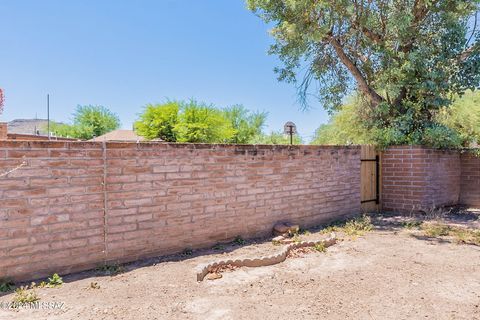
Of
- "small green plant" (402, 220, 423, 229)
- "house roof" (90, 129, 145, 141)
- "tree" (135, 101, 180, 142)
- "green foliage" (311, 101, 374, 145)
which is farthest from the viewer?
"house roof" (90, 129, 145, 141)

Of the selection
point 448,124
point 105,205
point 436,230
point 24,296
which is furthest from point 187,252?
point 448,124

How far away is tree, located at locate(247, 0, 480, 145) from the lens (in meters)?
7.59

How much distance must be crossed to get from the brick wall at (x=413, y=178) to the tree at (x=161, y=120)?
649cm

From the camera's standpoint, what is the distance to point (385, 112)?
27.3 ft

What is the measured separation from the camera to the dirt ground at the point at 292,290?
285cm

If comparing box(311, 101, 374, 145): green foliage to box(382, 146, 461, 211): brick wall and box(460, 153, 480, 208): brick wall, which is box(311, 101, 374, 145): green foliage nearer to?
box(382, 146, 461, 211): brick wall

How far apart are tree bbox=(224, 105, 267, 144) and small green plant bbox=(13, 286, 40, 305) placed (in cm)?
1510

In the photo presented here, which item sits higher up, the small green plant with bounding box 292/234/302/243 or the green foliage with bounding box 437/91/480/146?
the green foliage with bounding box 437/91/480/146

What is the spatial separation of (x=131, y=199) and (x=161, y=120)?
748 centimetres

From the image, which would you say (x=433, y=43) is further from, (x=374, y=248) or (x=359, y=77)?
(x=374, y=248)

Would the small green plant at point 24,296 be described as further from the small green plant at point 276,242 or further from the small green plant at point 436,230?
Result: the small green plant at point 436,230

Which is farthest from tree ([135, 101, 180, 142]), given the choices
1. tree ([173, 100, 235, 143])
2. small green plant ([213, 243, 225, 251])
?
small green plant ([213, 243, 225, 251])

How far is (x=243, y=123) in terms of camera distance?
771 inches

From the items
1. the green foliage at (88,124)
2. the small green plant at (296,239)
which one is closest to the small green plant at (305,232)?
the small green plant at (296,239)
